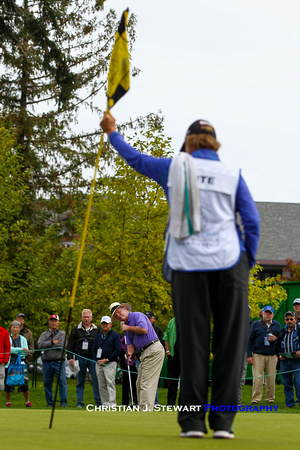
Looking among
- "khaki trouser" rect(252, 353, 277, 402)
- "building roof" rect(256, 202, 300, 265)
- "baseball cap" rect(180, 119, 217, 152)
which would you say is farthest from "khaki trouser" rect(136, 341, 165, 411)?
"building roof" rect(256, 202, 300, 265)

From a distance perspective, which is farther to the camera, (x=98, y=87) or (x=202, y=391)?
(x=98, y=87)

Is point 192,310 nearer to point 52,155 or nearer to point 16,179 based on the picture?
point 16,179

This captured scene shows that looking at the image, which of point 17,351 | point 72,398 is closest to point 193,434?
point 17,351

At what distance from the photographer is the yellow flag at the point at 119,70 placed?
6020 mm

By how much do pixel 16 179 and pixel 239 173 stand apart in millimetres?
20563

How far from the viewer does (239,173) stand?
5.12 meters

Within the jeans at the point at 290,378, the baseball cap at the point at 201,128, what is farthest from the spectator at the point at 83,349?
the baseball cap at the point at 201,128

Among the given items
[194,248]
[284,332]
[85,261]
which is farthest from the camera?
[85,261]

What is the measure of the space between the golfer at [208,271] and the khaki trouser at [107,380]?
1131 centimetres

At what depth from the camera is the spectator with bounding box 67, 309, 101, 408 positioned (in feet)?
55.2

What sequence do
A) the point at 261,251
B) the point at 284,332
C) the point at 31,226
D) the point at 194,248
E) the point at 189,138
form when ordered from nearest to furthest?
1. the point at 194,248
2. the point at 189,138
3. the point at 284,332
4. the point at 31,226
5. the point at 261,251

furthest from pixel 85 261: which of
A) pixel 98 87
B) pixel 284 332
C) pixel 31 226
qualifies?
pixel 98 87

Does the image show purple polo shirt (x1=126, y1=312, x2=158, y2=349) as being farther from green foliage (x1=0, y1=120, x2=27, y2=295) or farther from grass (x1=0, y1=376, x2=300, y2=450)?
green foliage (x1=0, y1=120, x2=27, y2=295)

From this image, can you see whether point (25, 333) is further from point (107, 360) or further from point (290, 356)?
point (290, 356)
